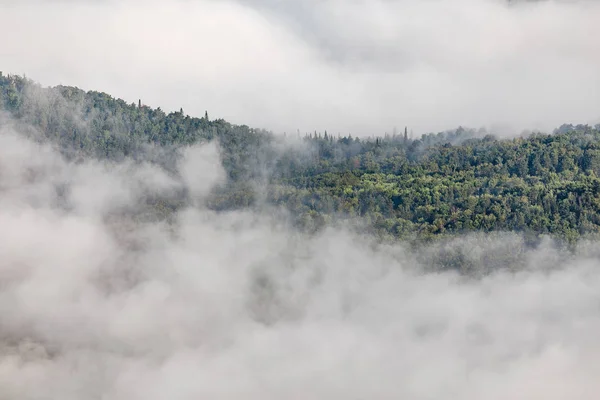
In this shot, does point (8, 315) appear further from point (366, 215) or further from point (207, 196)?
point (366, 215)

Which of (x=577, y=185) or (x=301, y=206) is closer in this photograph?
(x=577, y=185)

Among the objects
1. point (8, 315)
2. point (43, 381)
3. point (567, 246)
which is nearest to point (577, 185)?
point (567, 246)

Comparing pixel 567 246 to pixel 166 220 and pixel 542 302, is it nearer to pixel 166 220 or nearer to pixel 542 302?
pixel 542 302

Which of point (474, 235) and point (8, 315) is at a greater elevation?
point (474, 235)

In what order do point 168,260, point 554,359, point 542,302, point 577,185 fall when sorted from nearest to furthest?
1. point 554,359
2. point 542,302
3. point 577,185
4. point 168,260

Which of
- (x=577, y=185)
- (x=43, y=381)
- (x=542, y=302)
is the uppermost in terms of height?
(x=577, y=185)

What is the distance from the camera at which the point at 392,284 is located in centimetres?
17388

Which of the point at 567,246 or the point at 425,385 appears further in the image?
the point at 567,246

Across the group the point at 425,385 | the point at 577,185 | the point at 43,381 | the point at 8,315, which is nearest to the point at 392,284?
the point at 425,385

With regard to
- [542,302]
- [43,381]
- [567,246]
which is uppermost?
[567,246]

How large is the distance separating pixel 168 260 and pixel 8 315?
36.3m

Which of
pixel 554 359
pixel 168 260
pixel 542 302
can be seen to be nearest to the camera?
pixel 554 359

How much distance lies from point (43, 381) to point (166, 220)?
51.6 m

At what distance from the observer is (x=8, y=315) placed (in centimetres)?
18150
